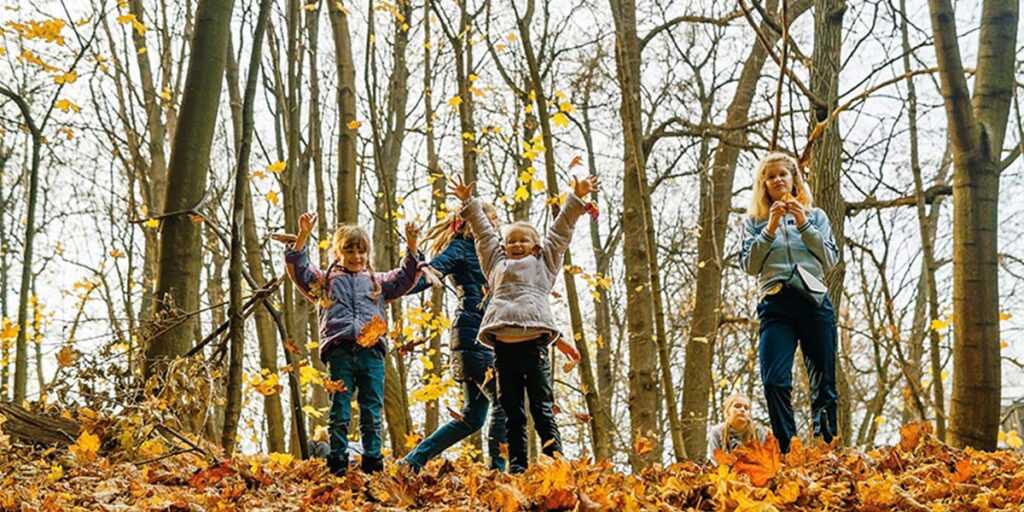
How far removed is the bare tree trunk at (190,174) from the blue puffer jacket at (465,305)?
5.05 ft

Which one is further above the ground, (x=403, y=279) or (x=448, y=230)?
(x=448, y=230)

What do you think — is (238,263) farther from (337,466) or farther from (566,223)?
(566,223)

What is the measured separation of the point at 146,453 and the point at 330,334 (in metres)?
1.22

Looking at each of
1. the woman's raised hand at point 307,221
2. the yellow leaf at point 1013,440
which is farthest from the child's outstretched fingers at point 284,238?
the yellow leaf at point 1013,440

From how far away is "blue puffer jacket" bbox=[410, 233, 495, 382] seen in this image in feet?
16.8

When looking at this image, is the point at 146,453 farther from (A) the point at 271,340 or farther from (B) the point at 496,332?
(A) the point at 271,340

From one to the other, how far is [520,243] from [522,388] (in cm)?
81

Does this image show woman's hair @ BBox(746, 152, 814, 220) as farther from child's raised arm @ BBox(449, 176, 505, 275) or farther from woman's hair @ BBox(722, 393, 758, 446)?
woman's hair @ BBox(722, 393, 758, 446)

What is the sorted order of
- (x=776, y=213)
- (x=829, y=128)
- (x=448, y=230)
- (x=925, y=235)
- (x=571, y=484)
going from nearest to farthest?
1. (x=571, y=484)
2. (x=776, y=213)
3. (x=448, y=230)
4. (x=829, y=128)
5. (x=925, y=235)

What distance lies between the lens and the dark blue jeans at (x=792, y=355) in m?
4.33

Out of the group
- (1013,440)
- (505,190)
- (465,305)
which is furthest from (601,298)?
(465,305)

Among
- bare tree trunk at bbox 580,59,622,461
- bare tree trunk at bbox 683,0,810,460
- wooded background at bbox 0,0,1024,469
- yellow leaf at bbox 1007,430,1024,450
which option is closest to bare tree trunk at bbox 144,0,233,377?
wooded background at bbox 0,0,1024,469

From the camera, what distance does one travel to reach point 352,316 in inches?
197

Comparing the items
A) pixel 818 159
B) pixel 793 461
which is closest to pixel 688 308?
pixel 818 159
